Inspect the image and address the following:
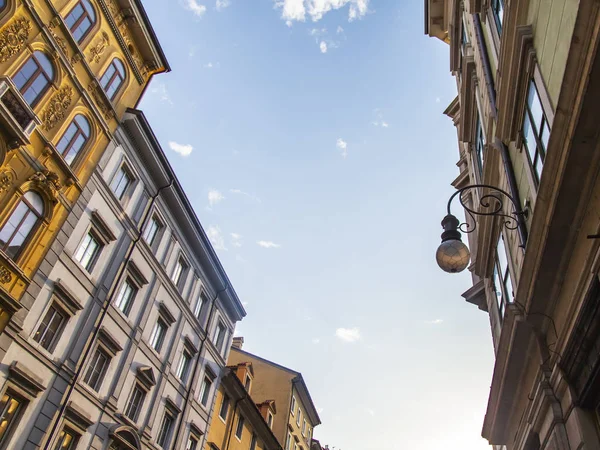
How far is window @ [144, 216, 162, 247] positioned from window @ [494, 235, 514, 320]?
46.5 ft

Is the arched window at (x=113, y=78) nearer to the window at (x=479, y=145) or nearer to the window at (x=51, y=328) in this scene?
the window at (x=51, y=328)

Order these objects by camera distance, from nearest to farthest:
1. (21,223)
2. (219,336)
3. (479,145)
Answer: (21,223) < (479,145) < (219,336)

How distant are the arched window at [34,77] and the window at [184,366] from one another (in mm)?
13168

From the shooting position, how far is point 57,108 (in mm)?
16109

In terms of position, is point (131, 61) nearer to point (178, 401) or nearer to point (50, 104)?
point (50, 104)

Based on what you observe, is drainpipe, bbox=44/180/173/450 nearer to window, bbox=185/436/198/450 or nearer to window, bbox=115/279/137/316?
window, bbox=115/279/137/316

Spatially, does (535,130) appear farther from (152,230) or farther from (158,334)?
(158,334)

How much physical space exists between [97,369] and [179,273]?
24.5 ft

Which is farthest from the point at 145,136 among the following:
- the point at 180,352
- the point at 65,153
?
the point at 180,352

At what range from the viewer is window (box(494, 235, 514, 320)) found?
1206 cm

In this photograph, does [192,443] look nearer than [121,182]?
No

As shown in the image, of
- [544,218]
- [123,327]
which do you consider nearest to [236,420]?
[123,327]

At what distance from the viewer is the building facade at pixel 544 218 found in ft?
20.5

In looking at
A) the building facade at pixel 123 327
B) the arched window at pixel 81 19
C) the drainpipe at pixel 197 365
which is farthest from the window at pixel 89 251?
the drainpipe at pixel 197 365
